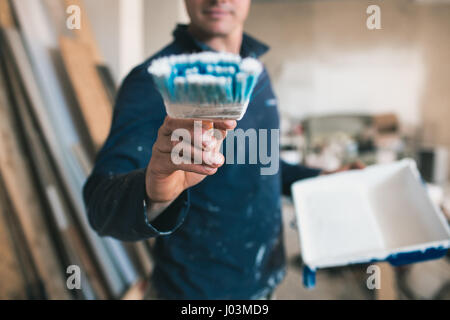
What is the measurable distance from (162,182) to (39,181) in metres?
0.66

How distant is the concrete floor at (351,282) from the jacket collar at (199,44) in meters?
0.34

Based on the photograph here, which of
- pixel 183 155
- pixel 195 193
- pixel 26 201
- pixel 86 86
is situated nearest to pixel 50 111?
pixel 86 86

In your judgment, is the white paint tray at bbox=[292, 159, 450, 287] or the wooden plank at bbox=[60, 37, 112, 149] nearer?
the white paint tray at bbox=[292, 159, 450, 287]

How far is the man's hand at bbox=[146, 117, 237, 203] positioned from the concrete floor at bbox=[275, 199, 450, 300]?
0.97ft

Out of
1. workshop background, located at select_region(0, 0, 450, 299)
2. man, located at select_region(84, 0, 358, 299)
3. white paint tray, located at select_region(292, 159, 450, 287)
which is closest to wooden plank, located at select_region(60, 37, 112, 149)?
workshop background, located at select_region(0, 0, 450, 299)

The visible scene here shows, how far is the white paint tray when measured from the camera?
44 centimetres

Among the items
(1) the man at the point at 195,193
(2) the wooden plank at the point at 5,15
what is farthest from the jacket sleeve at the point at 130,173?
(2) the wooden plank at the point at 5,15

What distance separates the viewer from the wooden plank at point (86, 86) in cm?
73

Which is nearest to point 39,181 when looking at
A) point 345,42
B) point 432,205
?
point 432,205

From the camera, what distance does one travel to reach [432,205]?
45 cm

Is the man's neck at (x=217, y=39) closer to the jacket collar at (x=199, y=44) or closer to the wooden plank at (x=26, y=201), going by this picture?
the jacket collar at (x=199, y=44)

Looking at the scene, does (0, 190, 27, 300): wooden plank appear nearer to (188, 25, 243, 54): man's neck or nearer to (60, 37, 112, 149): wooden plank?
(60, 37, 112, 149): wooden plank

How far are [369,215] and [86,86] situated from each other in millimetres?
702

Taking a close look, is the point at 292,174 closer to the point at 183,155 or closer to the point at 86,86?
the point at 183,155
